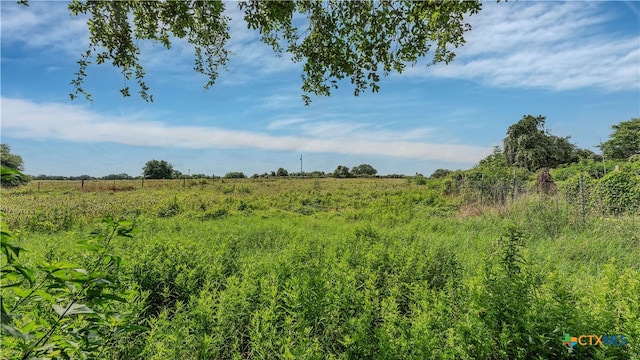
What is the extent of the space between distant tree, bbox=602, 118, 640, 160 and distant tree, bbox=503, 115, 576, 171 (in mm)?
5758

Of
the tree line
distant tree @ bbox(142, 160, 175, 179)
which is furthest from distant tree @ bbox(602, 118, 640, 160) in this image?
distant tree @ bbox(142, 160, 175, 179)

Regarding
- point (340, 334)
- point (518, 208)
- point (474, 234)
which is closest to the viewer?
point (340, 334)

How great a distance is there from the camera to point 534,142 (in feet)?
128

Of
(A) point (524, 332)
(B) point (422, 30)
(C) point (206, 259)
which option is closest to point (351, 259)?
(C) point (206, 259)

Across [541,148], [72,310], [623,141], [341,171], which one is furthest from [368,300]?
[341,171]

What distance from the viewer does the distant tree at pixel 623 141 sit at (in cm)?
4075

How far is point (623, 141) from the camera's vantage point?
4188 cm

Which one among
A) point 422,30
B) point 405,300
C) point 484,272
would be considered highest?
point 422,30

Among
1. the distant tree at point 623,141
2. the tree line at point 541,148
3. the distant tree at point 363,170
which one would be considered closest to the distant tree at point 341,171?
the distant tree at point 363,170

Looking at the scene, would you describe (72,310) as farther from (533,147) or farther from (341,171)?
(341,171)

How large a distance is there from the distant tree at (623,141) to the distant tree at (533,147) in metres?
5.76

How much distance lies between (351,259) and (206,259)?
267 centimetres

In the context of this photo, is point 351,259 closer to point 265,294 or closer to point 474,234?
point 265,294

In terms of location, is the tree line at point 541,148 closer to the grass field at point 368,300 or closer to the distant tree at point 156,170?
the distant tree at point 156,170
